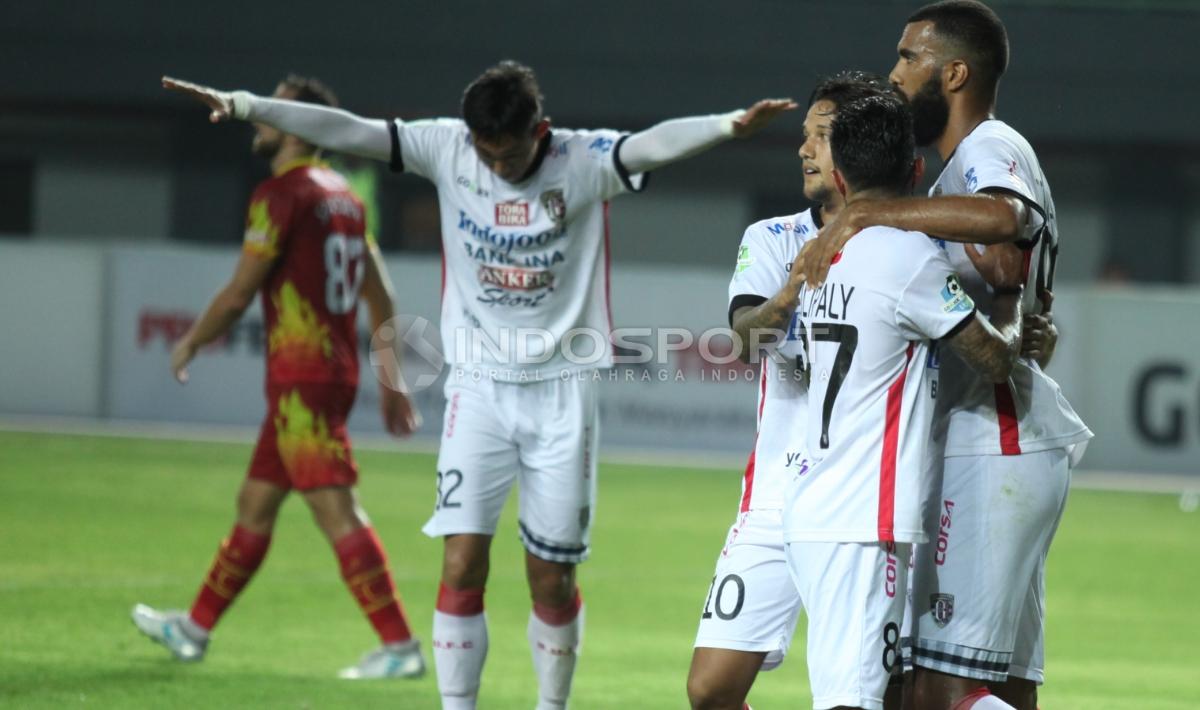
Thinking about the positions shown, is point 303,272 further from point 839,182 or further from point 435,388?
point 435,388

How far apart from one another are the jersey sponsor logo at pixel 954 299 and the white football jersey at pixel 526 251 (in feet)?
7.28

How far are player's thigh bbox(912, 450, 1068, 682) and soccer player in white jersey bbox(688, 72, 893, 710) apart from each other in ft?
1.45

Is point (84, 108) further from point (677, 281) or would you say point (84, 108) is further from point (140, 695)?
point (140, 695)

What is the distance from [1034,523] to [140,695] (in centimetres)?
360

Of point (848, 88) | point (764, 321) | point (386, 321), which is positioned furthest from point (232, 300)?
point (848, 88)

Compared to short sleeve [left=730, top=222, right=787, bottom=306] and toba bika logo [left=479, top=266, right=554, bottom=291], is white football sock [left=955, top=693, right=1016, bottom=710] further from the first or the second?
toba bika logo [left=479, top=266, right=554, bottom=291]

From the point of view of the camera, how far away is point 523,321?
5.90 metres

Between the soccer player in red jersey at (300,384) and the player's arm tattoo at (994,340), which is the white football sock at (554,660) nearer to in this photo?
the soccer player in red jersey at (300,384)

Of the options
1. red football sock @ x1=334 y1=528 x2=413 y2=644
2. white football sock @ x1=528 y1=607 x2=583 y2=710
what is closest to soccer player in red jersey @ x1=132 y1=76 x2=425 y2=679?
red football sock @ x1=334 y1=528 x2=413 y2=644

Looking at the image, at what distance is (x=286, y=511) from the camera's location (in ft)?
37.9

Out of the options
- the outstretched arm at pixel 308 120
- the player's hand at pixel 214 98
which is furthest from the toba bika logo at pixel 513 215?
the player's hand at pixel 214 98

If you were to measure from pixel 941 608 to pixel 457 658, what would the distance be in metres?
1.98

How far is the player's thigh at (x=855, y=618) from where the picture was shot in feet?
12.7

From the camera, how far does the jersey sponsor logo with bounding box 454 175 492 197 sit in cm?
595
